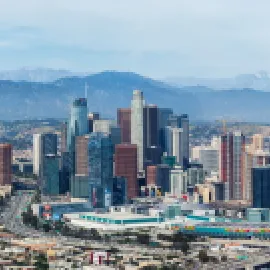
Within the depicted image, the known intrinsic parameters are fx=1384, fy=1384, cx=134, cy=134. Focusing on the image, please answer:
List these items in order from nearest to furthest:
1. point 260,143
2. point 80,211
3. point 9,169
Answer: point 80,211 → point 9,169 → point 260,143

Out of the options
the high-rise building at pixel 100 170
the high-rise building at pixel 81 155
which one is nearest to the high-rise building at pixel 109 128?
the high-rise building at pixel 81 155

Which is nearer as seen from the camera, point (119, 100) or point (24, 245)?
point (24, 245)

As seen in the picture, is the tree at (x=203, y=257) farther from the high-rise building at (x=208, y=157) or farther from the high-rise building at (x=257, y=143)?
the high-rise building at (x=257, y=143)

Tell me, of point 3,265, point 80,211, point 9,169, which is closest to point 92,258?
point 3,265

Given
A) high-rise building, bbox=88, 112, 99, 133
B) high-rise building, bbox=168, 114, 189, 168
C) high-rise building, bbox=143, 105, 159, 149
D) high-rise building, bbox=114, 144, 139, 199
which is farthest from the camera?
high-rise building, bbox=168, 114, 189, 168

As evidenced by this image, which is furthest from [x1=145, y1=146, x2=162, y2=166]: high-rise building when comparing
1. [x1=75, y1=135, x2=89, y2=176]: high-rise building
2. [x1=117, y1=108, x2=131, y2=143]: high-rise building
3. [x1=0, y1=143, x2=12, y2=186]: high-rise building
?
[x1=0, y1=143, x2=12, y2=186]: high-rise building

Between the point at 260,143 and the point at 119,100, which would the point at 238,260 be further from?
the point at 119,100

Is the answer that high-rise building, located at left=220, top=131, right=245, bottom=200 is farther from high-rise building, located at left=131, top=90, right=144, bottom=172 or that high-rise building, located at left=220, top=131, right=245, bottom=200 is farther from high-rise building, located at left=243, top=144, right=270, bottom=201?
high-rise building, located at left=131, top=90, right=144, bottom=172
